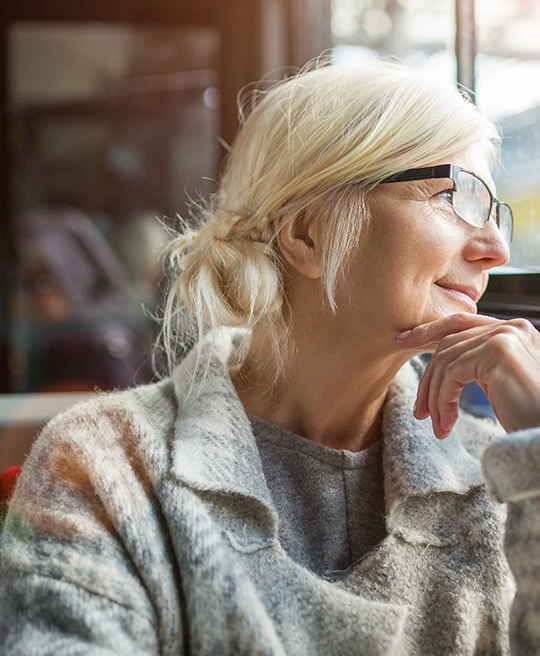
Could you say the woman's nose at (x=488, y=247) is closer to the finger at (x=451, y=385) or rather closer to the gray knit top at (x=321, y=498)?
the finger at (x=451, y=385)

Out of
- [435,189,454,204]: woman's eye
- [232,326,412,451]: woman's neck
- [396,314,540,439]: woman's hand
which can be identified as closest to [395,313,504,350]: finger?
[396,314,540,439]: woman's hand

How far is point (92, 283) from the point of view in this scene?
13.1ft

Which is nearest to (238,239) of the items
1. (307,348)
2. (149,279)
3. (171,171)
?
(307,348)

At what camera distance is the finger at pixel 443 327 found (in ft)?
3.51

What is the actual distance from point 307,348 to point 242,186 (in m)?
0.37

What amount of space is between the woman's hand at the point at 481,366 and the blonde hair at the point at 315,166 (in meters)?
0.22

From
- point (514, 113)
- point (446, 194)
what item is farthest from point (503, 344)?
point (514, 113)

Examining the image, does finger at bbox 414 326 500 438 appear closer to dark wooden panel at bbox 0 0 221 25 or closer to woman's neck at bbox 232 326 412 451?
woman's neck at bbox 232 326 412 451

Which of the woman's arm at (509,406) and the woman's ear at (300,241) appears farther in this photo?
the woman's ear at (300,241)

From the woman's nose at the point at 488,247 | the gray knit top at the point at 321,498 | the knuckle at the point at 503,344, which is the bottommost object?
the gray knit top at the point at 321,498

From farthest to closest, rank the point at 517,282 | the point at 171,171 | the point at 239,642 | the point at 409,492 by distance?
the point at 171,171 → the point at 517,282 → the point at 409,492 → the point at 239,642

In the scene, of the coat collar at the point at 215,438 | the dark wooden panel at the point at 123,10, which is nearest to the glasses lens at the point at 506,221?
the coat collar at the point at 215,438

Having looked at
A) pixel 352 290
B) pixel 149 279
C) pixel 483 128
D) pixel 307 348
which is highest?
pixel 483 128

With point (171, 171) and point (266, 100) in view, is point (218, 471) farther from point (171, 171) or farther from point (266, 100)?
point (171, 171)
